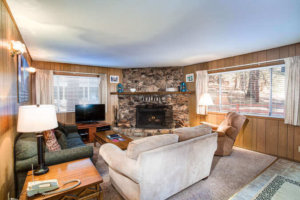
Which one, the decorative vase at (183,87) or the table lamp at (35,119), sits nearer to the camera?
the table lamp at (35,119)

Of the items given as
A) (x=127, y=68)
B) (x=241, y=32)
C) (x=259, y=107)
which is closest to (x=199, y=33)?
(x=241, y=32)

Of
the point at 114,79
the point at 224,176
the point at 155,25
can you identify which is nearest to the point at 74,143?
the point at 155,25

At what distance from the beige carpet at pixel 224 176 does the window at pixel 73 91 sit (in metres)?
2.17

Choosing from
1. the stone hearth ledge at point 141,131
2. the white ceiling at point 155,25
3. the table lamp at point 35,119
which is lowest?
the stone hearth ledge at point 141,131

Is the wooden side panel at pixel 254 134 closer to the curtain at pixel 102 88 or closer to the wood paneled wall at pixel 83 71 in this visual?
the wood paneled wall at pixel 83 71

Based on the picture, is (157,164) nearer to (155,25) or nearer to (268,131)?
(155,25)

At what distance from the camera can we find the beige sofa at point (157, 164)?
65.9 inches

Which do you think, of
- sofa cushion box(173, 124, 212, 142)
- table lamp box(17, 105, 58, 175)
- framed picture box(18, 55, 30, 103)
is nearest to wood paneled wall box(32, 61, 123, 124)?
framed picture box(18, 55, 30, 103)

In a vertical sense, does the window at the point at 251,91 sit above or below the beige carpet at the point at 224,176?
above

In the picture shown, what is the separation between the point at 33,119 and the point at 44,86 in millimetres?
3571

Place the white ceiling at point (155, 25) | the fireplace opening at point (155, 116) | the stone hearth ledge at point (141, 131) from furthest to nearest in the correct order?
the fireplace opening at point (155, 116), the stone hearth ledge at point (141, 131), the white ceiling at point (155, 25)

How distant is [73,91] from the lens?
16.5 ft

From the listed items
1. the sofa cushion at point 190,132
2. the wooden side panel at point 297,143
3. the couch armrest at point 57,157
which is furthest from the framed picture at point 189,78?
the couch armrest at point 57,157

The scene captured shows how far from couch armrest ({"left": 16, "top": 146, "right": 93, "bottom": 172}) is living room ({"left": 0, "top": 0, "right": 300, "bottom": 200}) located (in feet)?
0.04
